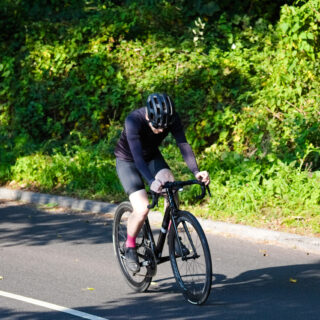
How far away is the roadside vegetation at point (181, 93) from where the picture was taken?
9.92 m

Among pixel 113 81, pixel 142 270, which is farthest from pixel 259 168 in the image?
A: pixel 113 81

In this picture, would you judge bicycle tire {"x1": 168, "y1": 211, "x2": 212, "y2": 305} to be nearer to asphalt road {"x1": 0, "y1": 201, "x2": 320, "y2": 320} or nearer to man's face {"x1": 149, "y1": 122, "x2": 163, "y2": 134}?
asphalt road {"x1": 0, "y1": 201, "x2": 320, "y2": 320}

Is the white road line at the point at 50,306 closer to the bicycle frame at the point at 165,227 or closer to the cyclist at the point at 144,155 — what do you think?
the cyclist at the point at 144,155

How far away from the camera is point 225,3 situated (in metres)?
14.7

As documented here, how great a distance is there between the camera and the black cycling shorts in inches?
247

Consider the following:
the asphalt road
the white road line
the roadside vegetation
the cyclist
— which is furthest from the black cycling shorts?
the roadside vegetation

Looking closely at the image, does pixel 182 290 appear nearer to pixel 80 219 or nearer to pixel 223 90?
pixel 80 219

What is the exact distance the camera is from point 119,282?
22.4ft

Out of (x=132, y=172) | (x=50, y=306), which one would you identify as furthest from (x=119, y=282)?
(x=132, y=172)

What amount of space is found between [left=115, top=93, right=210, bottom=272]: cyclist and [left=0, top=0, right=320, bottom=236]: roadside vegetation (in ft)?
9.22

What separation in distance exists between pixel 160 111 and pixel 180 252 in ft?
4.13

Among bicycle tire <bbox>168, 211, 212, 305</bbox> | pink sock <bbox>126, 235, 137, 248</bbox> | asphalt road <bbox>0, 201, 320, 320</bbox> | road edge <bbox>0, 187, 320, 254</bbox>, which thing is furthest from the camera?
road edge <bbox>0, 187, 320, 254</bbox>

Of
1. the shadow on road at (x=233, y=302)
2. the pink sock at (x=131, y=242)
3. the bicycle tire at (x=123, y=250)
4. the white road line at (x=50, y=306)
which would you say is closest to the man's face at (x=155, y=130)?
the bicycle tire at (x=123, y=250)

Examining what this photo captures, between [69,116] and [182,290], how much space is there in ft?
30.5
